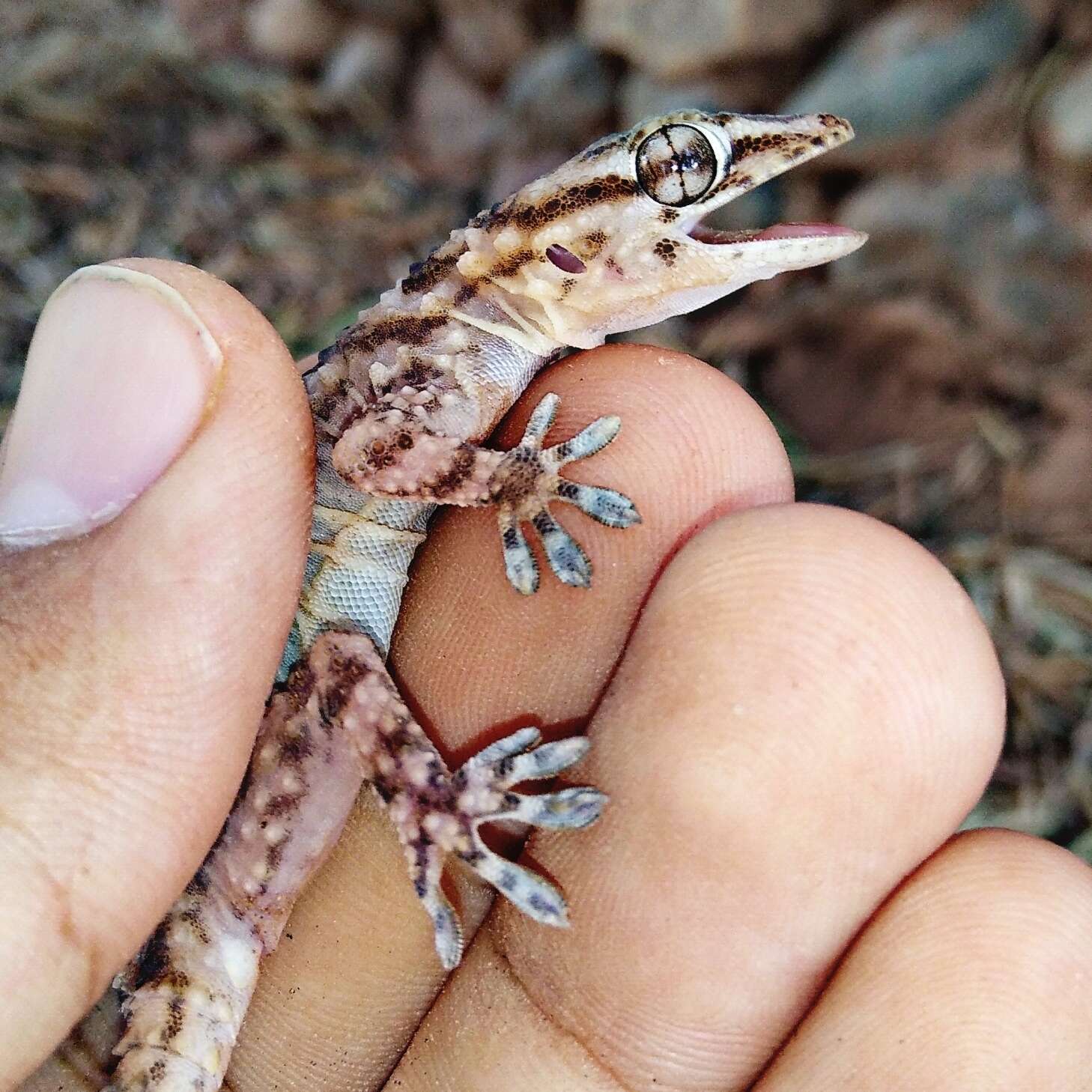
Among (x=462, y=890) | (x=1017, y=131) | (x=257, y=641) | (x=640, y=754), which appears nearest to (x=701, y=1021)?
(x=640, y=754)

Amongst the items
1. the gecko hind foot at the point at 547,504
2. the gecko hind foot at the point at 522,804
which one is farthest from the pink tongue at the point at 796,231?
the gecko hind foot at the point at 522,804

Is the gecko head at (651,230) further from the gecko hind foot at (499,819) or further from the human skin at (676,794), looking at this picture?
the gecko hind foot at (499,819)

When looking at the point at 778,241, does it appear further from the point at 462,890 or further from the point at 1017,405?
the point at 1017,405

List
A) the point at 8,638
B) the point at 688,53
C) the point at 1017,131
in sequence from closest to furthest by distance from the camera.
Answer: the point at 8,638 → the point at 1017,131 → the point at 688,53

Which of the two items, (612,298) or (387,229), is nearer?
(612,298)

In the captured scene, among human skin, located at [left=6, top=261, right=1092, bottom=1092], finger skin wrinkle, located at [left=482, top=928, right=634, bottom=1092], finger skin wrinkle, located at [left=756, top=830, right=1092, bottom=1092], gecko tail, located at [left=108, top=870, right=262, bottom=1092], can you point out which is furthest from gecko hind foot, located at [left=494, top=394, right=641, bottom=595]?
gecko tail, located at [left=108, top=870, right=262, bottom=1092]
